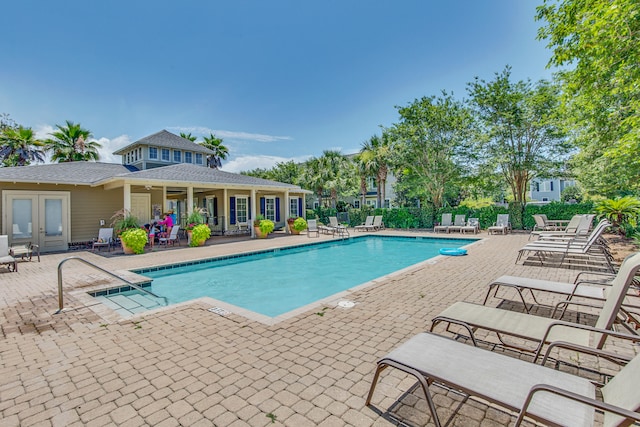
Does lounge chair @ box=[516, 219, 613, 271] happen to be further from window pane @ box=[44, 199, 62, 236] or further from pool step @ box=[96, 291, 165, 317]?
window pane @ box=[44, 199, 62, 236]

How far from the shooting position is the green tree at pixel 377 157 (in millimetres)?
23056

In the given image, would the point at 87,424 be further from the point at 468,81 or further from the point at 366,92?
the point at 468,81

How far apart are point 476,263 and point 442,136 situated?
12.9 m

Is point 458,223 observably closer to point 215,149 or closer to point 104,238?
point 104,238

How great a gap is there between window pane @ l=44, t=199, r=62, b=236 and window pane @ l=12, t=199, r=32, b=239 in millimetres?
498

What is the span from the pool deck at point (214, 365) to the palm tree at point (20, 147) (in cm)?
2315

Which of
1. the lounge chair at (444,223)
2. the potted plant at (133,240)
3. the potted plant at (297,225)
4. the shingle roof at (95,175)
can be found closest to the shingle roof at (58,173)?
the shingle roof at (95,175)

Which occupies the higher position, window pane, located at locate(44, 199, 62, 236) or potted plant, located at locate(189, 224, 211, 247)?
window pane, located at locate(44, 199, 62, 236)

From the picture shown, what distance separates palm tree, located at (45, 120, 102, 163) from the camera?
886 inches

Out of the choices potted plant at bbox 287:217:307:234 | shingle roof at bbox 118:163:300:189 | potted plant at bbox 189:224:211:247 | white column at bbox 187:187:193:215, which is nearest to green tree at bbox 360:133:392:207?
potted plant at bbox 287:217:307:234

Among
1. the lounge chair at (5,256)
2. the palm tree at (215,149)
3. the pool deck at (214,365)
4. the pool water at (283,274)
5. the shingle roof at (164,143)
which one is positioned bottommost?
the pool water at (283,274)

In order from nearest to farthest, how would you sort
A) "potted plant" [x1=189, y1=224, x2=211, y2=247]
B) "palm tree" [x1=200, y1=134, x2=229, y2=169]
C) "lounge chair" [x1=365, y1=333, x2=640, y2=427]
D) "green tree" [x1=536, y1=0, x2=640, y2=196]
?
"lounge chair" [x1=365, y1=333, x2=640, y2=427], "green tree" [x1=536, y1=0, x2=640, y2=196], "potted plant" [x1=189, y1=224, x2=211, y2=247], "palm tree" [x1=200, y1=134, x2=229, y2=169]

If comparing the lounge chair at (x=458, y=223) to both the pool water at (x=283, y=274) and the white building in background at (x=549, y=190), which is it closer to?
the pool water at (x=283, y=274)

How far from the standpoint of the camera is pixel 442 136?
1880cm
